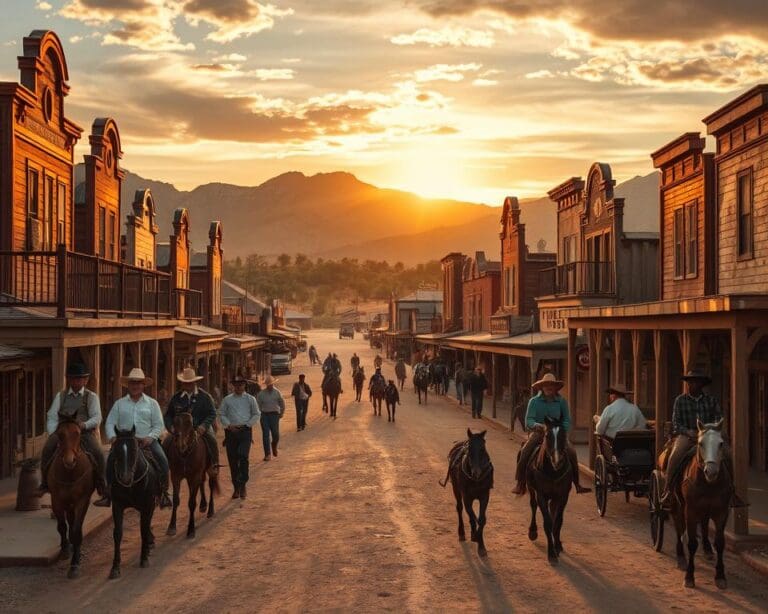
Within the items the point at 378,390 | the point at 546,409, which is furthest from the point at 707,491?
the point at 378,390

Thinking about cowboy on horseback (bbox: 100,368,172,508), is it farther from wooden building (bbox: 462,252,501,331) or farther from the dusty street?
wooden building (bbox: 462,252,501,331)

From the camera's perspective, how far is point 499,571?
10.7 metres

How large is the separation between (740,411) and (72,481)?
8.40m

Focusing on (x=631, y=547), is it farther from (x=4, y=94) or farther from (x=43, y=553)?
(x=4, y=94)

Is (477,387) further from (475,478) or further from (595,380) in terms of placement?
(475,478)

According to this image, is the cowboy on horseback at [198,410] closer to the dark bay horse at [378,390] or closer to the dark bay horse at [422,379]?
the dark bay horse at [378,390]

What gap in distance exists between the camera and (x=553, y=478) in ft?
37.7

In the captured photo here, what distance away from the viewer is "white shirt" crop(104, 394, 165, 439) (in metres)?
11.6

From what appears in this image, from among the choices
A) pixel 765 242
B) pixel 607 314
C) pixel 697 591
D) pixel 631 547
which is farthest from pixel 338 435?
pixel 697 591

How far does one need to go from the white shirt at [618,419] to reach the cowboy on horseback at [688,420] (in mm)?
2922

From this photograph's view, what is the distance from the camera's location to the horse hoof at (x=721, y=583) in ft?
33.0

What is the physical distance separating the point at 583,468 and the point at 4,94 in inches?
550

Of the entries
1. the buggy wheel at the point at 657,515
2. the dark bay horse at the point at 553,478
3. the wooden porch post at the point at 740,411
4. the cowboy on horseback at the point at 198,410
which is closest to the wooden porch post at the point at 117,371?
the cowboy on horseback at the point at 198,410

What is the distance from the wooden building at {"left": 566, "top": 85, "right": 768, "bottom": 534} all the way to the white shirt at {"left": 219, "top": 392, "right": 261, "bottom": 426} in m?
6.59
